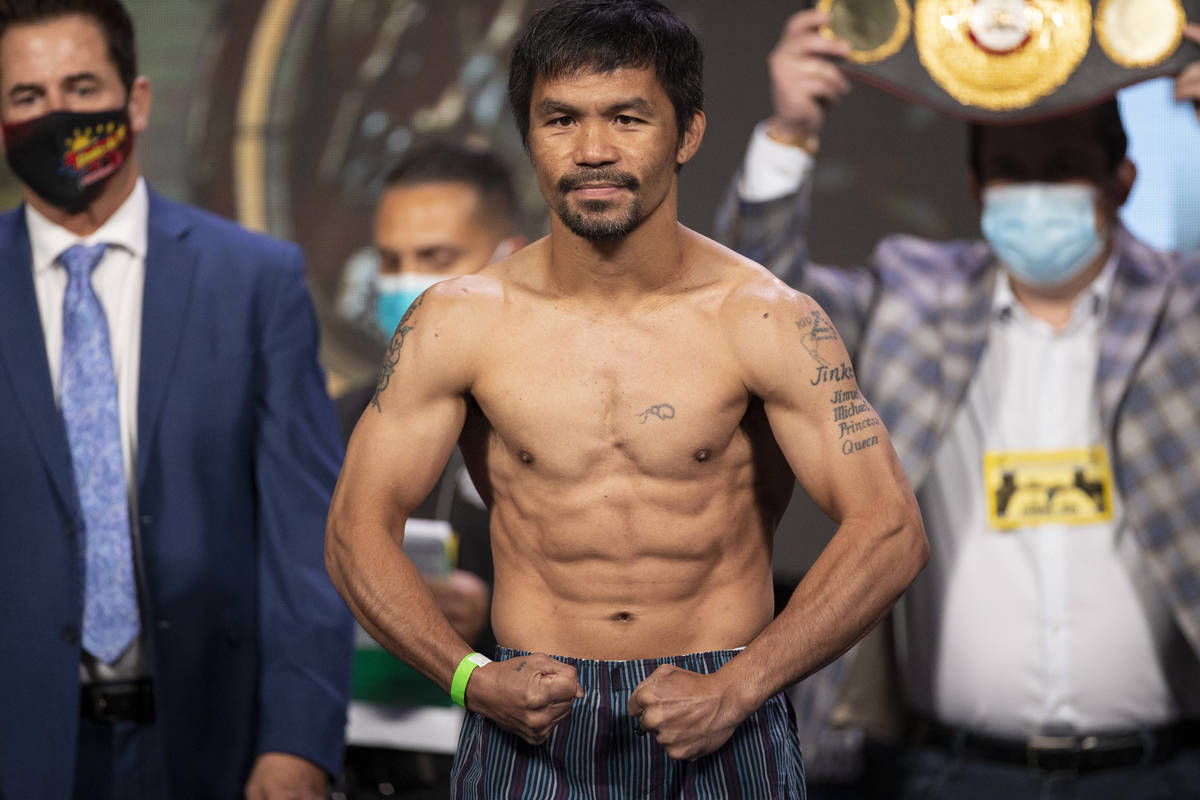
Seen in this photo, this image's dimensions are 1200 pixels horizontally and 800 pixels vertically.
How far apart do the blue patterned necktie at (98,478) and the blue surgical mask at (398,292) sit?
4.30 ft

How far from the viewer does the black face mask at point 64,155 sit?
9.70 feet

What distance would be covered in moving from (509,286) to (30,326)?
108 cm

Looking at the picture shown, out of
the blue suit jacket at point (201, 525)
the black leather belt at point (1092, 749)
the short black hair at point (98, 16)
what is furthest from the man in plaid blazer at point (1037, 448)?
the short black hair at point (98, 16)

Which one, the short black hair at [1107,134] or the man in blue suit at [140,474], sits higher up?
the short black hair at [1107,134]

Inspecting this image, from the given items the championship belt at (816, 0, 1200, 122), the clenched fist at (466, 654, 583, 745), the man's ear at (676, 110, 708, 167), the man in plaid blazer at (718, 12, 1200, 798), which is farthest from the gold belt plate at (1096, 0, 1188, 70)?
the clenched fist at (466, 654, 583, 745)

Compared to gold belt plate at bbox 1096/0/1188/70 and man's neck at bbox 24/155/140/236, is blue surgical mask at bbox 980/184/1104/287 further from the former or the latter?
man's neck at bbox 24/155/140/236

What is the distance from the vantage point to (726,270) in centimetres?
231

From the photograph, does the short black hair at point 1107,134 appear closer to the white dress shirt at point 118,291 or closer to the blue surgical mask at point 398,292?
the blue surgical mask at point 398,292

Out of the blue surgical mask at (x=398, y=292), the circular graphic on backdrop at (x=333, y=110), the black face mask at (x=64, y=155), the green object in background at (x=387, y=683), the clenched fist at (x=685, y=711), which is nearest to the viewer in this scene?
the clenched fist at (x=685, y=711)

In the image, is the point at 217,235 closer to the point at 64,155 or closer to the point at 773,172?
the point at 64,155

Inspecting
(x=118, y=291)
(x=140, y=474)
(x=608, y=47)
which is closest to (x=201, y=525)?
(x=140, y=474)

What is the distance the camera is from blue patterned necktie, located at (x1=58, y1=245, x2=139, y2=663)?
285cm

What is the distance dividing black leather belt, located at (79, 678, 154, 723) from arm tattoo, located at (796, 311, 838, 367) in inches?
56.0

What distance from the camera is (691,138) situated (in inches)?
89.4
